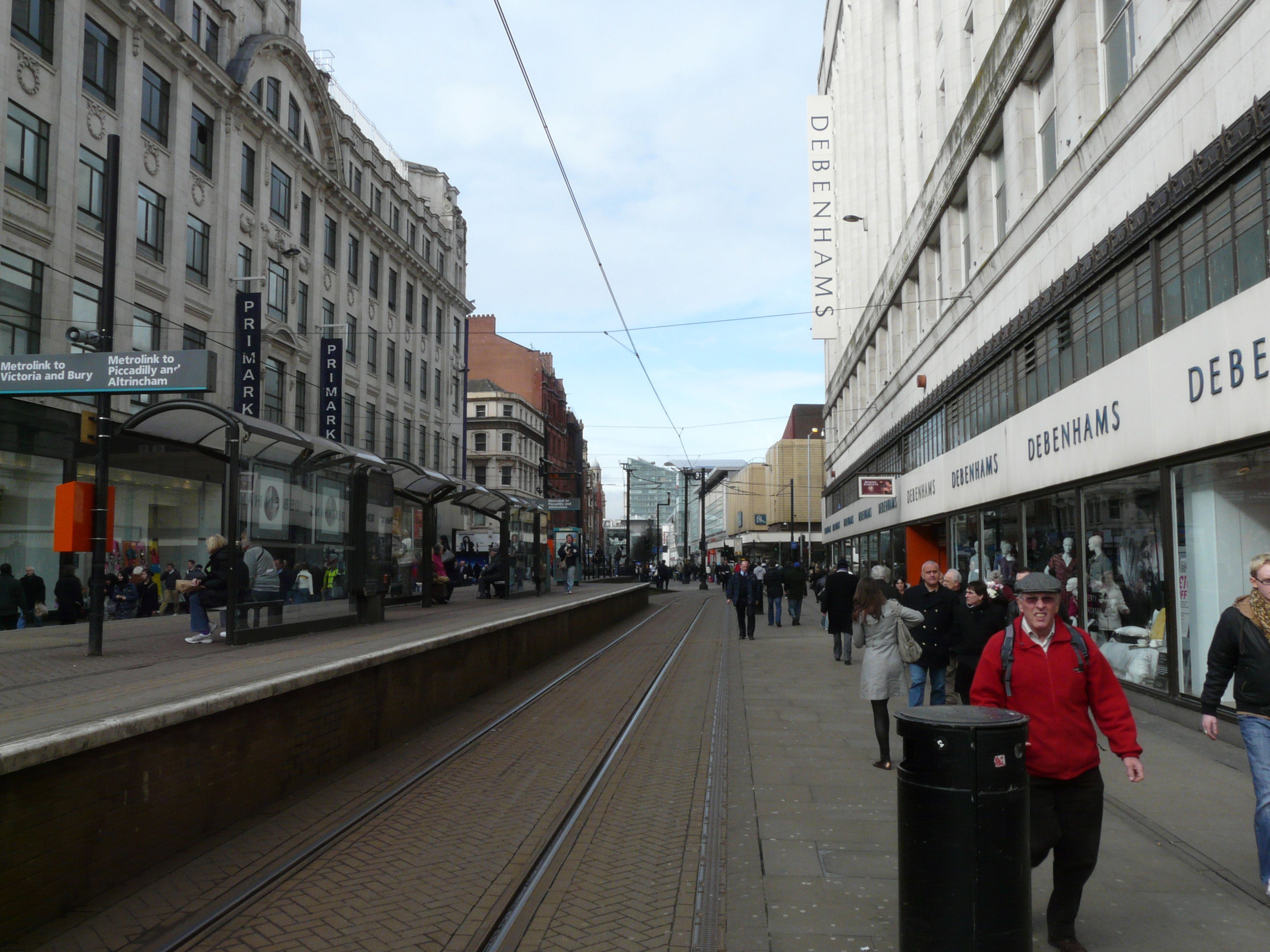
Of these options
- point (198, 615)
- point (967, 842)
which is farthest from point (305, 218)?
point (967, 842)

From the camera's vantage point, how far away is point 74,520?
12039 millimetres

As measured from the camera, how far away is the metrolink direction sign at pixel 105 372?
11672 mm

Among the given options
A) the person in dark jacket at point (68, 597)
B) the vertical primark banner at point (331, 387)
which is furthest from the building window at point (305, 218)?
the person in dark jacket at point (68, 597)

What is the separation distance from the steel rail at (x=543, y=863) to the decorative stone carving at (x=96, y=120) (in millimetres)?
21065

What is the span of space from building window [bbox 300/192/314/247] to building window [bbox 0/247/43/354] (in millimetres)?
14994

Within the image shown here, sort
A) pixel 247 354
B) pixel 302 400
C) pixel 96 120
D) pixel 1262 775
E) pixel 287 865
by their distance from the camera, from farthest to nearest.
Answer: pixel 302 400, pixel 247 354, pixel 96 120, pixel 287 865, pixel 1262 775

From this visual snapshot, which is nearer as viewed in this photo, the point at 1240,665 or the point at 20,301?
the point at 1240,665

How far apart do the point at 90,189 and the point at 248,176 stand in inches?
353

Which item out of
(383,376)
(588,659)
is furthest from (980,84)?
(383,376)

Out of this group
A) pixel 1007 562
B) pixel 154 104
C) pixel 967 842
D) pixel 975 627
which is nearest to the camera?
pixel 967 842

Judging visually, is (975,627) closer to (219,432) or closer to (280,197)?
(219,432)

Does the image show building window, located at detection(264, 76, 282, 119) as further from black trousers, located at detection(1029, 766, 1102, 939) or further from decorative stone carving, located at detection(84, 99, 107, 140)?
black trousers, located at detection(1029, 766, 1102, 939)

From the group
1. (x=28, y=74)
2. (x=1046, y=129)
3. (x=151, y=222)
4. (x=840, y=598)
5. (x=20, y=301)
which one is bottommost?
(x=840, y=598)

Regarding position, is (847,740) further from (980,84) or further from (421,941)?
(980,84)
